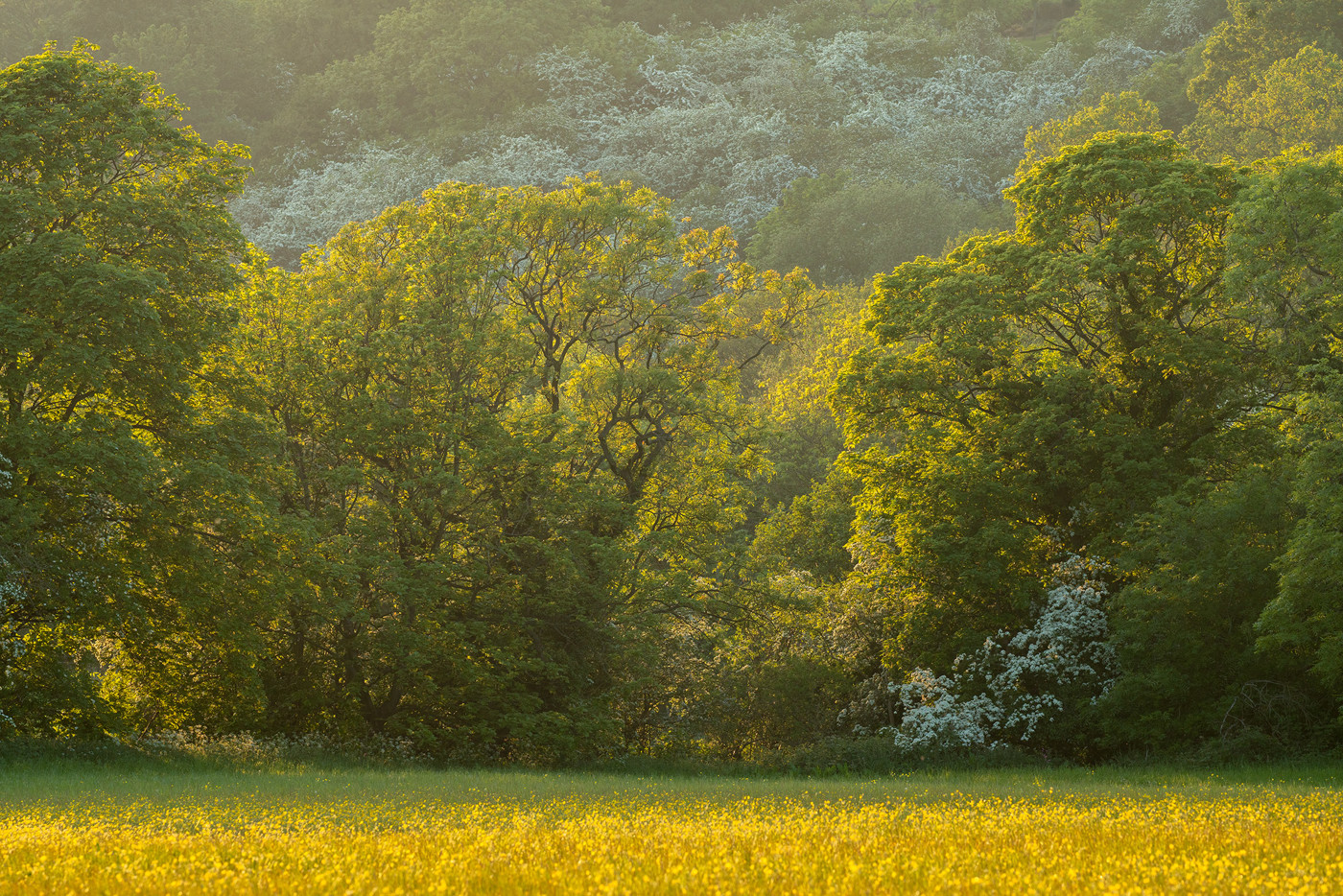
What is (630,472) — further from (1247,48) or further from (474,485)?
(1247,48)

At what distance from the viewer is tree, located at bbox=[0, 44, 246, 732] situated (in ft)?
73.8

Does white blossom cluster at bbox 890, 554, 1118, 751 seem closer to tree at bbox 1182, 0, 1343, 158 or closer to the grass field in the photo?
the grass field

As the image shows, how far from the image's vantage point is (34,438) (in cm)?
2217

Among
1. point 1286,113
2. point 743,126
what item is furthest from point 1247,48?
point 743,126

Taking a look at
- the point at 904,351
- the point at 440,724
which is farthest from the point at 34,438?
the point at 904,351

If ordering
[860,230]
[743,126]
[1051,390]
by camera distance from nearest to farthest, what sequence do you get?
[1051,390] → [860,230] → [743,126]

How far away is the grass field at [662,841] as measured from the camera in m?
6.79

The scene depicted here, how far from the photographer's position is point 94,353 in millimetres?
22578

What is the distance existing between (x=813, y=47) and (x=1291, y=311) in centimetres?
8763

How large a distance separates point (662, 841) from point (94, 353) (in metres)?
18.6

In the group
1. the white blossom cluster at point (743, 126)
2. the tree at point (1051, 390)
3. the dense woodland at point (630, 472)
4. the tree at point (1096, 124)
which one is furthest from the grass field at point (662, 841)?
the white blossom cluster at point (743, 126)

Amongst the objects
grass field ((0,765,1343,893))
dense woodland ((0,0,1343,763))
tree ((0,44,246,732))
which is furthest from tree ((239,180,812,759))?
grass field ((0,765,1343,893))

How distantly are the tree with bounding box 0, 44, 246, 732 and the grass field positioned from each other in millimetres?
7976

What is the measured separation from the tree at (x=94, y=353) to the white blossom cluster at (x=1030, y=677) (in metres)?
17.6
